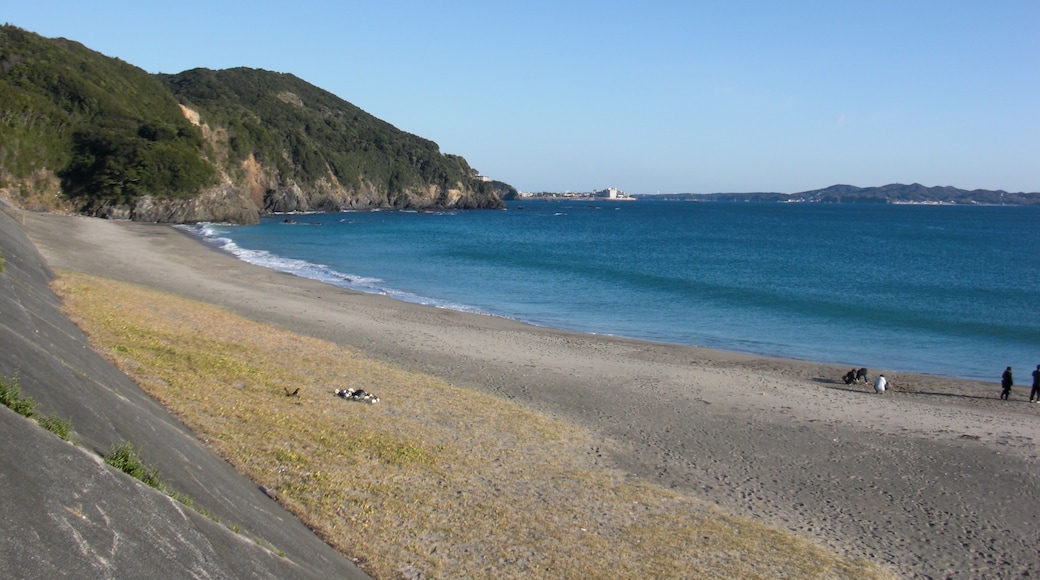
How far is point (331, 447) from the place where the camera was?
12.4 m

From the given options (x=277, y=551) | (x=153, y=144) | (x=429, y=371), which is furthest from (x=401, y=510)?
(x=153, y=144)

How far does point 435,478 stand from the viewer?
12.0 meters

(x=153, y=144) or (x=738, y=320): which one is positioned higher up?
(x=153, y=144)

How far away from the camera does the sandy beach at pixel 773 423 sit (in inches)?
490

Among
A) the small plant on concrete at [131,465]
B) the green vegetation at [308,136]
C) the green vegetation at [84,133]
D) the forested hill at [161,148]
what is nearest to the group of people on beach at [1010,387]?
the small plant on concrete at [131,465]

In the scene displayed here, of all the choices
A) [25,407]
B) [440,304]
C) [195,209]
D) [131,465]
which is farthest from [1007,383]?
[195,209]

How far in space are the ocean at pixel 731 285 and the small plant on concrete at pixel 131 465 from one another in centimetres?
2508

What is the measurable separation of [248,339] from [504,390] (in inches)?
271

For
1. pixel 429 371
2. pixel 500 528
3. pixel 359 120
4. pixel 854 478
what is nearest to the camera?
pixel 500 528

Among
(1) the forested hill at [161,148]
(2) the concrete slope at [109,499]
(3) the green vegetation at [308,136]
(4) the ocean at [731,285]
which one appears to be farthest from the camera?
(3) the green vegetation at [308,136]

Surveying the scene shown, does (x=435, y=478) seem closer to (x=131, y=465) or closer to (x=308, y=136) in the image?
(x=131, y=465)

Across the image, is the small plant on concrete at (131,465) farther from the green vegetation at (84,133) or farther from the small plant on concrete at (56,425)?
the green vegetation at (84,133)

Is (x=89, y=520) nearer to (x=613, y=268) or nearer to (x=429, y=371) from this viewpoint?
(x=429, y=371)

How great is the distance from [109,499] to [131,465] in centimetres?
187
